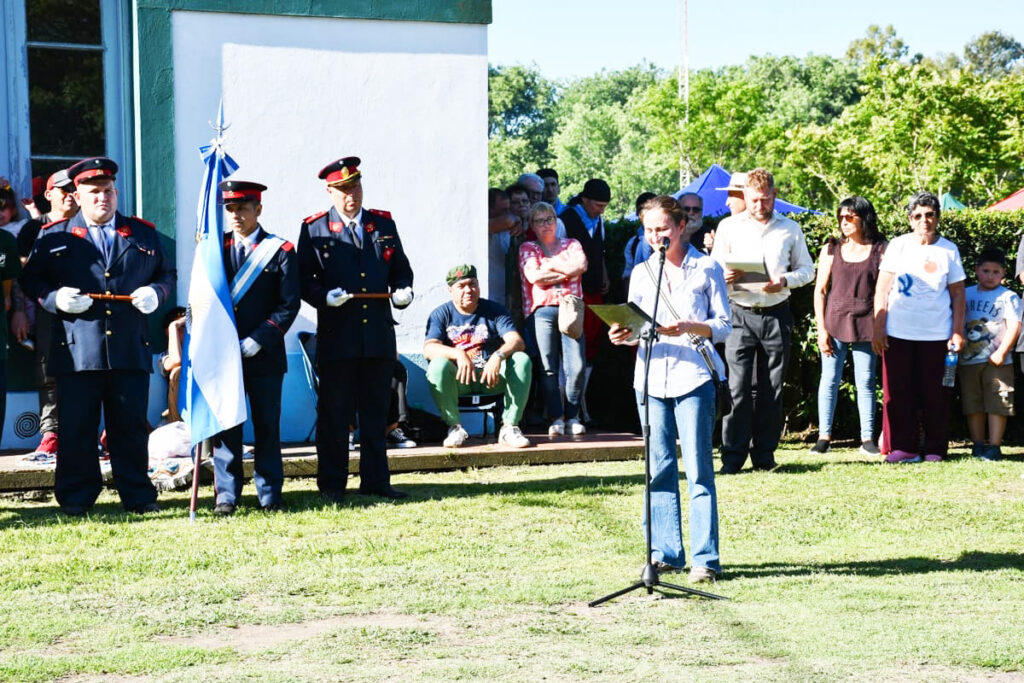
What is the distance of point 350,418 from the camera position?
353 inches

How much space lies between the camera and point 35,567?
22.5ft

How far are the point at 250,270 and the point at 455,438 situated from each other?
8.09 feet

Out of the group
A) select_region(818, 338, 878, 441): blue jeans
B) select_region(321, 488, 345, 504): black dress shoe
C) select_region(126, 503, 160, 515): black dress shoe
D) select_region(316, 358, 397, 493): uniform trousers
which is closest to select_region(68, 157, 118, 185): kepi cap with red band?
select_region(316, 358, 397, 493): uniform trousers

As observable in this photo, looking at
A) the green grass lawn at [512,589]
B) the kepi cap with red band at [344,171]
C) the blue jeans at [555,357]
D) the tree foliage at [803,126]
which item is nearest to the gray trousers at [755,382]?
the green grass lawn at [512,589]

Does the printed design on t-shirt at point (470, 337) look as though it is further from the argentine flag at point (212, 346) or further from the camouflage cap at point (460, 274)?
the argentine flag at point (212, 346)

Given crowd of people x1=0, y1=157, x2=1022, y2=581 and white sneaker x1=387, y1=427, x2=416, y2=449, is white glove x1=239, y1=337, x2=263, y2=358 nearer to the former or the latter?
crowd of people x1=0, y1=157, x2=1022, y2=581

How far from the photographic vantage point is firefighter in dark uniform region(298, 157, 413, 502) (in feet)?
28.8

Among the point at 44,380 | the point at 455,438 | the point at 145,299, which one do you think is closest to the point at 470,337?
the point at 455,438

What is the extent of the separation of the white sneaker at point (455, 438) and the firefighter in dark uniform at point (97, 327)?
97.3 inches

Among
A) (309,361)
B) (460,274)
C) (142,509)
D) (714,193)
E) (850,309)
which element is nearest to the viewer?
(142,509)

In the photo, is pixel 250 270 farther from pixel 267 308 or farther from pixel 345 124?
pixel 345 124

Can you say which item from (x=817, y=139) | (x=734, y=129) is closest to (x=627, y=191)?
(x=734, y=129)

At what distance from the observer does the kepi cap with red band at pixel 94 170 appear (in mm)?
8211

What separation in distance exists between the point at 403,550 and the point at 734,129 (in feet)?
155
